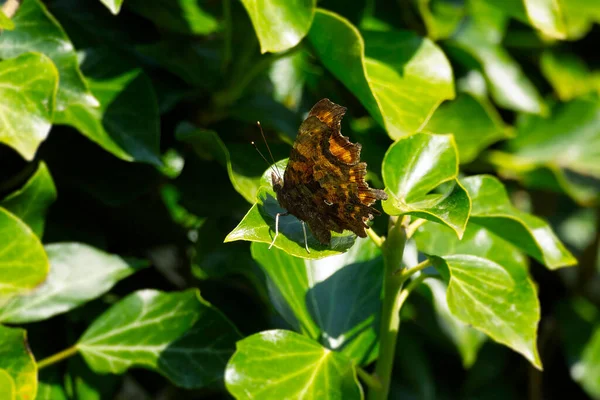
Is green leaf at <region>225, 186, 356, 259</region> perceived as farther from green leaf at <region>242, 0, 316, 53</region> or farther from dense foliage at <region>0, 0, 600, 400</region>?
green leaf at <region>242, 0, 316, 53</region>

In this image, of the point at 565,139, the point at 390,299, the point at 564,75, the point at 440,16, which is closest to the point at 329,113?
the point at 390,299

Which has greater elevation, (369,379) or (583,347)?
(369,379)

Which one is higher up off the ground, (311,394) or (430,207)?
(430,207)

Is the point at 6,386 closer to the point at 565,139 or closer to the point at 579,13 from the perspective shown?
the point at 565,139

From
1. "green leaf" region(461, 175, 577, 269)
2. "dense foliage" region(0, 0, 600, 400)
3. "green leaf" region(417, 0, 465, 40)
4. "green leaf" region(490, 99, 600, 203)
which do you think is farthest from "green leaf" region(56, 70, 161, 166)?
"green leaf" region(490, 99, 600, 203)

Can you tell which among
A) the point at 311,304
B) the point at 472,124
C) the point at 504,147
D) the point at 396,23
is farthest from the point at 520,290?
the point at 504,147

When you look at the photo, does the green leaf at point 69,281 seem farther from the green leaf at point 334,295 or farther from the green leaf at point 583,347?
the green leaf at point 583,347

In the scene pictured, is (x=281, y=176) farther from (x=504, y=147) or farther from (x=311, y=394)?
(x=504, y=147)
